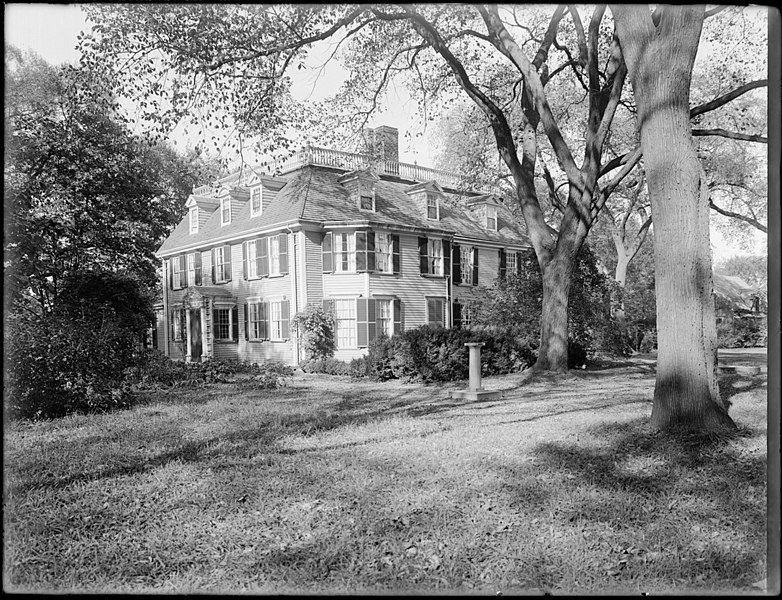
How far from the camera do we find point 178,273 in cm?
2909

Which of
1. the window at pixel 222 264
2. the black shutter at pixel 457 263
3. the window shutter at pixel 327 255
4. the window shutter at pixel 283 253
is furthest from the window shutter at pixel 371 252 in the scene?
the window at pixel 222 264

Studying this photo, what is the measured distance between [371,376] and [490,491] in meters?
11.1

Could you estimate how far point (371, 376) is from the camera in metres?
15.7

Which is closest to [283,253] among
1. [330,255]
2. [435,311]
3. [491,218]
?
[330,255]

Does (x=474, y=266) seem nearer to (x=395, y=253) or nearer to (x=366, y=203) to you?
(x=395, y=253)

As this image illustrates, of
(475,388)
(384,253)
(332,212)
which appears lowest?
(475,388)

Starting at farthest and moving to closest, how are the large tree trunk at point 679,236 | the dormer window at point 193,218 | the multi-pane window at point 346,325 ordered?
the dormer window at point 193,218 < the multi-pane window at point 346,325 < the large tree trunk at point 679,236

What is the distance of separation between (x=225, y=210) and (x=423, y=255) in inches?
375

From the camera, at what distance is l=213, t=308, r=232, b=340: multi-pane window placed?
2534cm

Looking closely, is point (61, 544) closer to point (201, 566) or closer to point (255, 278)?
point (201, 566)

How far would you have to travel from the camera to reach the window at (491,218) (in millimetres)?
28422

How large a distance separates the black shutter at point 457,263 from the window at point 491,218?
3179mm

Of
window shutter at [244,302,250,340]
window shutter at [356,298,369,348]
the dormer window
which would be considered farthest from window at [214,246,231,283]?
window shutter at [356,298,369,348]

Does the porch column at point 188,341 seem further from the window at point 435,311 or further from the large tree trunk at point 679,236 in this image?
the large tree trunk at point 679,236
